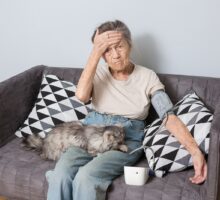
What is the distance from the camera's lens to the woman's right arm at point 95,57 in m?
1.83

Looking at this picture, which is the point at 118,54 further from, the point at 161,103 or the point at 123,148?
the point at 123,148

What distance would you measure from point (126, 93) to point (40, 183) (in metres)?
0.62

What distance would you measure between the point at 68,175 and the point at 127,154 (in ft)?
1.01

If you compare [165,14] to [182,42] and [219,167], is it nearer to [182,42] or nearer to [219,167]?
[182,42]

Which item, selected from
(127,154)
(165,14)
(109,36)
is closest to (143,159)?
(127,154)

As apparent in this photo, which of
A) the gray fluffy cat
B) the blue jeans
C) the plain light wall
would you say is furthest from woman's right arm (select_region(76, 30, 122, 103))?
the plain light wall

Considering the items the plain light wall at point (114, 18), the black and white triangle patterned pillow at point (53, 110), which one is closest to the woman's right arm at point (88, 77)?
the black and white triangle patterned pillow at point (53, 110)

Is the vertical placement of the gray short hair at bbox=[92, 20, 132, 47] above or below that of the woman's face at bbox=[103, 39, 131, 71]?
above

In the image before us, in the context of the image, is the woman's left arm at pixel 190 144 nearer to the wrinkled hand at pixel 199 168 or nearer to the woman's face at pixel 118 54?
the wrinkled hand at pixel 199 168

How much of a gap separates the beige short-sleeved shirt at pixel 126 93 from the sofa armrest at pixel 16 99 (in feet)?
1.64

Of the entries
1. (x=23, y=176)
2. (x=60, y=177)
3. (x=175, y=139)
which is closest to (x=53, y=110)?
(x=23, y=176)

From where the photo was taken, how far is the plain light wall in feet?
6.80

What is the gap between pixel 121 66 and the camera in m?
1.88

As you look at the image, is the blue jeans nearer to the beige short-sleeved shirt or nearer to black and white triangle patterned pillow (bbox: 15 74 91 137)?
the beige short-sleeved shirt
